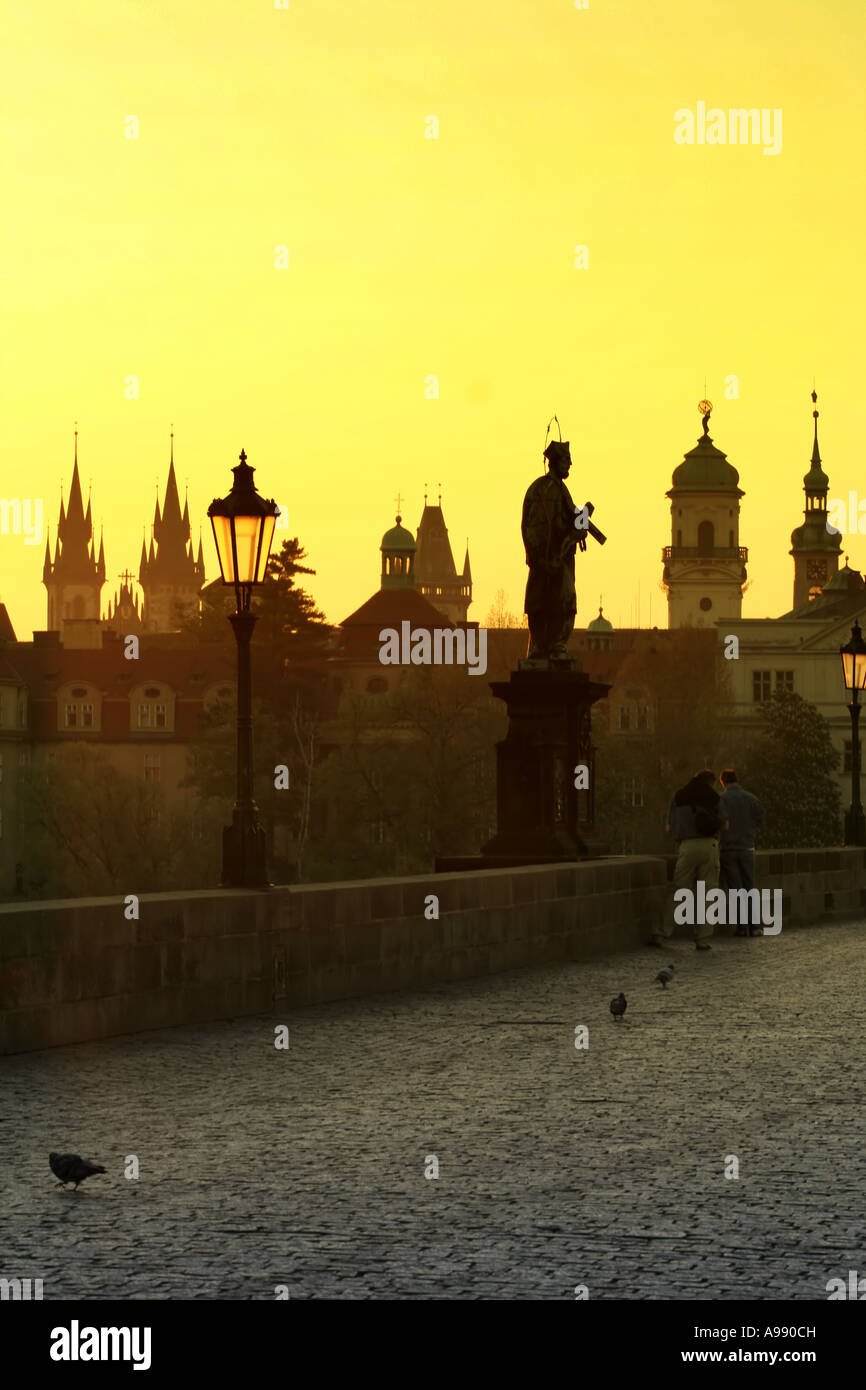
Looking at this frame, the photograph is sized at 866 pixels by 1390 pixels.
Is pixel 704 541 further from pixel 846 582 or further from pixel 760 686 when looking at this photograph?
pixel 760 686

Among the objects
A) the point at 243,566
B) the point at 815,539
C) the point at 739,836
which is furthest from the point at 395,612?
the point at 243,566

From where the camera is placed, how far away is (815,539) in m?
182

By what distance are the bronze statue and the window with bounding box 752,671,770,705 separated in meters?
96.7

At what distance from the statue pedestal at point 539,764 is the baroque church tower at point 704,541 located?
129 m

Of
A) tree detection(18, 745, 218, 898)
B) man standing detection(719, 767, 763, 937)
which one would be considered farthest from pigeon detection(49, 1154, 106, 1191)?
tree detection(18, 745, 218, 898)

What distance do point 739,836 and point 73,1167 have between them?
1681cm

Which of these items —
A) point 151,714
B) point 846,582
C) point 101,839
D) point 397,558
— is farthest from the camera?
point 397,558

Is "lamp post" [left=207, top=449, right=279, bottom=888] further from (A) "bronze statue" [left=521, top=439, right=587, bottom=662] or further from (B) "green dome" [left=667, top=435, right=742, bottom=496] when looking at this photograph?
(B) "green dome" [left=667, top=435, right=742, bottom=496]

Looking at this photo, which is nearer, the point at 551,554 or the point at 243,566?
the point at 243,566

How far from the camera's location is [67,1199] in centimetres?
795

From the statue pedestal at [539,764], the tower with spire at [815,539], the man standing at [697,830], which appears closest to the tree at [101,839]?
the statue pedestal at [539,764]

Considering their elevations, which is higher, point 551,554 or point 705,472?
point 705,472
